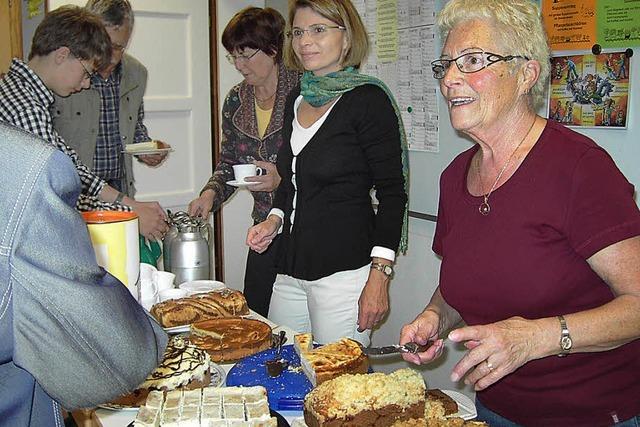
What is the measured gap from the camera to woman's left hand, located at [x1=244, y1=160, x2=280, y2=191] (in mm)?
2371

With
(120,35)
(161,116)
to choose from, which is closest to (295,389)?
(120,35)

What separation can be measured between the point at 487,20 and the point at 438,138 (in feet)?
3.96

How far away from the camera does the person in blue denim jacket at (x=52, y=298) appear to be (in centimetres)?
73

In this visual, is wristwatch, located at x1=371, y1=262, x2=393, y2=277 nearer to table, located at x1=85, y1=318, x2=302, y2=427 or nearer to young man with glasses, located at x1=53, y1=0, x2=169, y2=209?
table, located at x1=85, y1=318, x2=302, y2=427

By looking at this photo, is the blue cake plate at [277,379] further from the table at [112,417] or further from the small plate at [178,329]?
the small plate at [178,329]

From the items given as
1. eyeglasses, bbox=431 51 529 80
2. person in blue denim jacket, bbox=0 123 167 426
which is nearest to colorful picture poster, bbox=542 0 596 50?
eyeglasses, bbox=431 51 529 80

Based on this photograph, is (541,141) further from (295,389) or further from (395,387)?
(295,389)

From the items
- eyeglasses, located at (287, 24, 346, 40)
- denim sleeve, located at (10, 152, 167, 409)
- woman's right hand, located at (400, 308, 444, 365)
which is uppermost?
eyeglasses, located at (287, 24, 346, 40)

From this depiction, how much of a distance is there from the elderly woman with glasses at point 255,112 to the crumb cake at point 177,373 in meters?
0.99

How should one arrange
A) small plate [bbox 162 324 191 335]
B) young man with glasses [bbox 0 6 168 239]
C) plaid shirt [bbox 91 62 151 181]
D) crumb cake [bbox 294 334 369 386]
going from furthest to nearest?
plaid shirt [bbox 91 62 151 181], young man with glasses [bbox 0 6 168 239], small plate [bbox 162 324 191 335], crumb cake [bbox 294 334 369 386]

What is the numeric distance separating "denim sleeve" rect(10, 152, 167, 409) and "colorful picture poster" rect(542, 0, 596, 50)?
63.4 inches

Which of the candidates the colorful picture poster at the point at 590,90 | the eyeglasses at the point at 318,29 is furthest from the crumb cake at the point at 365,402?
the eyeglasses at the point at 318,29

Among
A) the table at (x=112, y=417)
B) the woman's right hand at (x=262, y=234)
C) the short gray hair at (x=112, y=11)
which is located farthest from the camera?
the short gray hair at (x=112, y=11)

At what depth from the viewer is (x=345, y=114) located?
2.05 m
